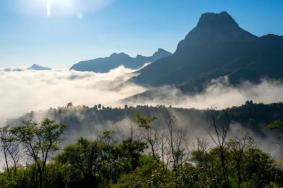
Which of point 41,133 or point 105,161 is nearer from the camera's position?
point 41,133

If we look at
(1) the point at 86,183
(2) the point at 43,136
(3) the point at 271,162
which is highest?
(2) the point at 43,136

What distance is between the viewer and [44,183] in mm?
101125

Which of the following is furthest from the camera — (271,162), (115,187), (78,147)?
(78,147)

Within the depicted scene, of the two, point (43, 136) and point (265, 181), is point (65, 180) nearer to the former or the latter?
point (43, 136)

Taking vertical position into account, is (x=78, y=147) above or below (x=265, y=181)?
above

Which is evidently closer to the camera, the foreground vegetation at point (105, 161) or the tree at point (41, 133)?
the tree at point (41, 133)

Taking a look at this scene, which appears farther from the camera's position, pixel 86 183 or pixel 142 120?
pixel 86 183

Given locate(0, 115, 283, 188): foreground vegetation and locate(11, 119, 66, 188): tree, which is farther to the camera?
locate(0, 115, 283, 188): foreground vegetation

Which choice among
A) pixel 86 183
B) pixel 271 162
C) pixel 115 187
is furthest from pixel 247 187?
pixel 86 183

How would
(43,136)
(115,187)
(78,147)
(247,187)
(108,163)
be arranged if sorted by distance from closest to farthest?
(115,187) → (43,136) → (247,187) → (108,163) → (78,147)

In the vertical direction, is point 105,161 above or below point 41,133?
below

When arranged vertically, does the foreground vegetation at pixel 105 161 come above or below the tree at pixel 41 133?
below

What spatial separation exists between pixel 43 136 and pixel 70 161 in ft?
153

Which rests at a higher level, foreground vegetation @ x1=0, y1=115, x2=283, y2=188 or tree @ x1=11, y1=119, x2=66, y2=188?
tree @ x1=11, y1=119, x2=66, y2=188
